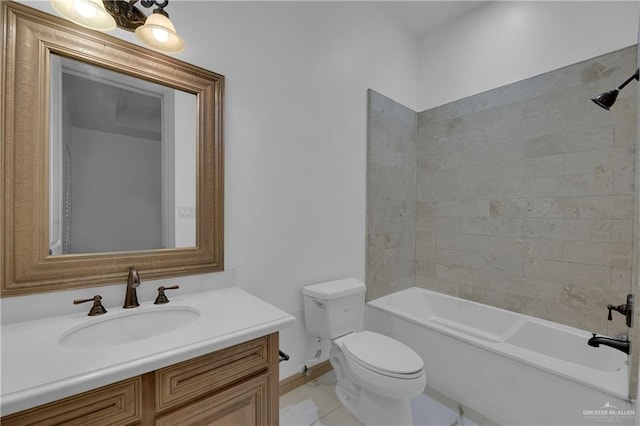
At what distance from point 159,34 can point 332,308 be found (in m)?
1.67

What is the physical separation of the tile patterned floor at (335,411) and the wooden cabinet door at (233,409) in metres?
0.70

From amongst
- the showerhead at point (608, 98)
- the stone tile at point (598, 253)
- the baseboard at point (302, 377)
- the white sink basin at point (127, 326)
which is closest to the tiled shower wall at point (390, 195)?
the baseboard at point (302, 377)

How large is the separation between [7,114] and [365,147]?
77.5 inches

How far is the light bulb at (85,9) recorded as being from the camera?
0.95 m

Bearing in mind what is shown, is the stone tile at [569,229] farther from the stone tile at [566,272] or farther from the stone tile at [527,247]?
the stone tile at [566,272]

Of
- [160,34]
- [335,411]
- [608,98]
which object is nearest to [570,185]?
[608,98]

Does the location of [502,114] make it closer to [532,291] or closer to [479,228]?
[479,228]

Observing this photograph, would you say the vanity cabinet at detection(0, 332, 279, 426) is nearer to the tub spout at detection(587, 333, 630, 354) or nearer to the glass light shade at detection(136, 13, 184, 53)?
the glass light shade at detection(136, 13, 184, 53)

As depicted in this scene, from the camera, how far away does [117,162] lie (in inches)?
47.5

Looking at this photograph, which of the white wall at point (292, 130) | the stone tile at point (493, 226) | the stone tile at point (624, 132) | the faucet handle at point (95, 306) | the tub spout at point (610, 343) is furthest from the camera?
the stone tile at point (493, 226)

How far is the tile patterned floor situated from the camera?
159 cm

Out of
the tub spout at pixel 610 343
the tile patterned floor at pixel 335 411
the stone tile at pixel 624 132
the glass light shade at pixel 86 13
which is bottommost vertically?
the tile patterned floor at pixel 335 411

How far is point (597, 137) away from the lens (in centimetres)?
176

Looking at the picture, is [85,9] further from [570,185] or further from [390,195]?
[570,185]
